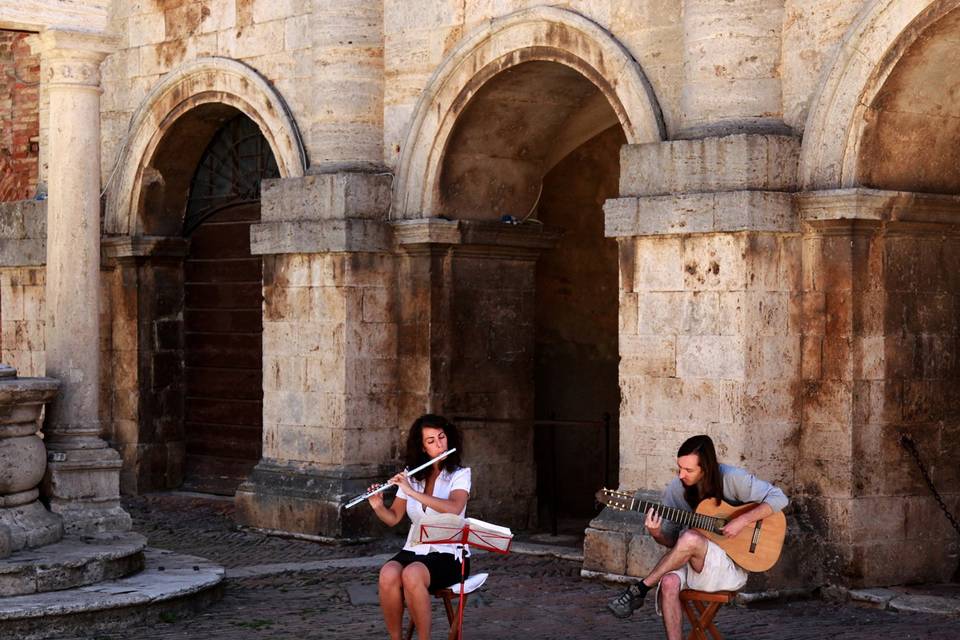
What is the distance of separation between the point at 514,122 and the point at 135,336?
443 cm

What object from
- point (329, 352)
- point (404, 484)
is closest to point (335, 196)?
point (329, 352)

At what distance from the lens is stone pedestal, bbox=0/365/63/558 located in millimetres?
9008

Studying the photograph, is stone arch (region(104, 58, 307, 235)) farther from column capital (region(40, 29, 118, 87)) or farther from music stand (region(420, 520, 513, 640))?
music stand (region(420, 520, 513, 640))

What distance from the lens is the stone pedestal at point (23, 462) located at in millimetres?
9008

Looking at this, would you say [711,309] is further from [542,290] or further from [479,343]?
[542,290]

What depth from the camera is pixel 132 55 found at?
560 inches

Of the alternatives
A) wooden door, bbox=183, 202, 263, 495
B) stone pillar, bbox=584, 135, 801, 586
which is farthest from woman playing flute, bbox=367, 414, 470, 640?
wooden door, bbox=183, 202, 263, 495

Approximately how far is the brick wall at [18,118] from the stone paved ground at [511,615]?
6414 millimetres

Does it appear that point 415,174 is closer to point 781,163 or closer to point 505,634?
point 781,163

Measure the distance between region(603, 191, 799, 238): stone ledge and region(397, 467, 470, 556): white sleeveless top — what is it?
8.82 ft

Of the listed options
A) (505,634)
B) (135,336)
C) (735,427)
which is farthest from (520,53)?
(135,336)

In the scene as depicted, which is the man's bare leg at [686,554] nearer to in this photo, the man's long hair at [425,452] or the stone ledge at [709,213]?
the man's long hair at [425,452]

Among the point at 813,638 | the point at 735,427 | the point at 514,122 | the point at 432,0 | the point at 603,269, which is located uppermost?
the point at 432,0

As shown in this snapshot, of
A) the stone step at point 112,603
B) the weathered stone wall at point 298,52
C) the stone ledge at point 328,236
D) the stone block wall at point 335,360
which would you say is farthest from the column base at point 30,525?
the weathered stone wall at point 298,52
